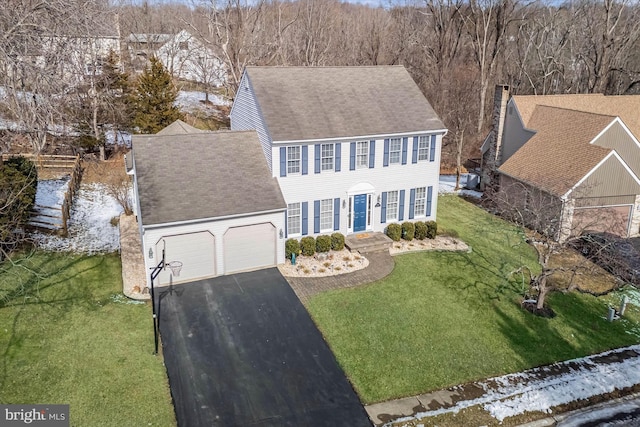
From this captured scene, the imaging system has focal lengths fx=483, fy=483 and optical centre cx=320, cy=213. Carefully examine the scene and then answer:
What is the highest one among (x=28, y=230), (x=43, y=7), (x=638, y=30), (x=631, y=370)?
(x=638, y=30)

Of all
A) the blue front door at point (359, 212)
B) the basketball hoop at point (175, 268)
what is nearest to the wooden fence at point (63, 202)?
the basketball hoop at point (175, 268)

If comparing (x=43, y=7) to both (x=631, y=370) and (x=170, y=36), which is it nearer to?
(x=631, y=370)

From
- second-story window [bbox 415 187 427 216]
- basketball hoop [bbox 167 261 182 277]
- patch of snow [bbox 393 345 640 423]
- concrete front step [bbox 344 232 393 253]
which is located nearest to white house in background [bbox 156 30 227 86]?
second-story window [bbox 415 187 427 216]

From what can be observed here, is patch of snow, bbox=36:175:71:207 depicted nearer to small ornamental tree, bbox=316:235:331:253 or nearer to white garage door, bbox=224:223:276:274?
white garage door, bbox=224:223:276:274

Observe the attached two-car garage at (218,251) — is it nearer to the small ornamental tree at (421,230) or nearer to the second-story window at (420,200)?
the small ornamental tree at (421,230)

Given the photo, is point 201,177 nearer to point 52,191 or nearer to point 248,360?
point 248,360

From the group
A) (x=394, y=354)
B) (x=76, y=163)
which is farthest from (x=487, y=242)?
(x=76, y=163)
